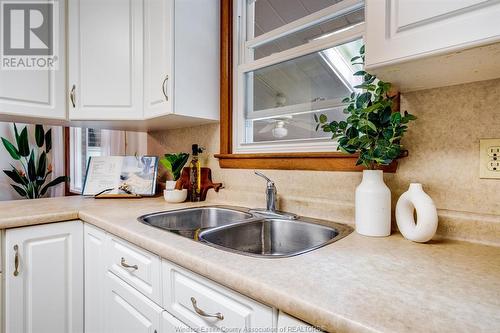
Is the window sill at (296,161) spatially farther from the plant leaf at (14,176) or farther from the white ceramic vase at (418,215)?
the plant leaf at (14,176)

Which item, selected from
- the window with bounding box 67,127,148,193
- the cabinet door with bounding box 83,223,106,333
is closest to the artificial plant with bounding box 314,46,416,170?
the cabinet door with bounding box 83,223,106,333

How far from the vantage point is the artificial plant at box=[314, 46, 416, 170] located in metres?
0.85

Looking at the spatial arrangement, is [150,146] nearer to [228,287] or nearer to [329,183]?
[329,183]

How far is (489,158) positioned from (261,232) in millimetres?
787

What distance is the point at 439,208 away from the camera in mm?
894

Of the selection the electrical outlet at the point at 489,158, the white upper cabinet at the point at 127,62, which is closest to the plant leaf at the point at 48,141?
the white upper cabinet at the point at 127,62

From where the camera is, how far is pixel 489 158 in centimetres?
80

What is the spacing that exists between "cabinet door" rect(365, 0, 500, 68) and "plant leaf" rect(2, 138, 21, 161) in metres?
3.76

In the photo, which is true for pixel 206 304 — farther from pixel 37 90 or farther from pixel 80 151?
pixel 80 151

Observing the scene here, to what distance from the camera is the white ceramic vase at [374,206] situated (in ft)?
2.86

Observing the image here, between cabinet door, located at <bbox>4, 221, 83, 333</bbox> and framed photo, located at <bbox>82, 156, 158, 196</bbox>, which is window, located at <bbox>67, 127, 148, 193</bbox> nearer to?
framed photo, located at <bbox>82, 156, 158, 196</bbox>

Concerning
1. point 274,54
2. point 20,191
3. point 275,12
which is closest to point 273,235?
point 274,54

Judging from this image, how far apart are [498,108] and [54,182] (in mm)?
3914

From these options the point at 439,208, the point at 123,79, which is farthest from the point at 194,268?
the point at 123,79
